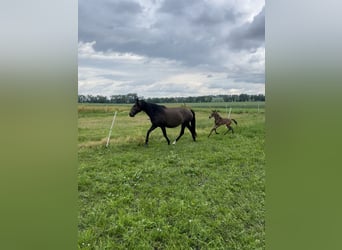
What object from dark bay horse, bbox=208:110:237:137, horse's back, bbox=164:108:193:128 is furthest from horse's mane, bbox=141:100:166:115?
dark bay horse, bbox=208:110:237:137

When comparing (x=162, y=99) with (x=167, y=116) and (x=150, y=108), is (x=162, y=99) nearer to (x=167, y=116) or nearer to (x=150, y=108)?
(x=150, y=108)

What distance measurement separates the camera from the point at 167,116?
3.81 meters

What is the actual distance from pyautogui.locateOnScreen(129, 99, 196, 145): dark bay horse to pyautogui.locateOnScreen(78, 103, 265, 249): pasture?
13 centimetres

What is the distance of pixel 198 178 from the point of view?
2.58m

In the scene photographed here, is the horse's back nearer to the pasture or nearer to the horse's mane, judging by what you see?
the horse's mane

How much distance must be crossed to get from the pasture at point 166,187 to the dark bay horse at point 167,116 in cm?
13

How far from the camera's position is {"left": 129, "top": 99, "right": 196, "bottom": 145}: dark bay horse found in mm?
3514

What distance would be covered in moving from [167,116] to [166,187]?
167cm

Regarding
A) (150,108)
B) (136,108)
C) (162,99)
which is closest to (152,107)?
(150,108)

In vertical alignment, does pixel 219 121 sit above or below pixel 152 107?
below

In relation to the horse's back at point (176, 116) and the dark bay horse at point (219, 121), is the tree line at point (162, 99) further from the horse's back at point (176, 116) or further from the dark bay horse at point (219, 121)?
the dark bay horse at point (219, 121)
